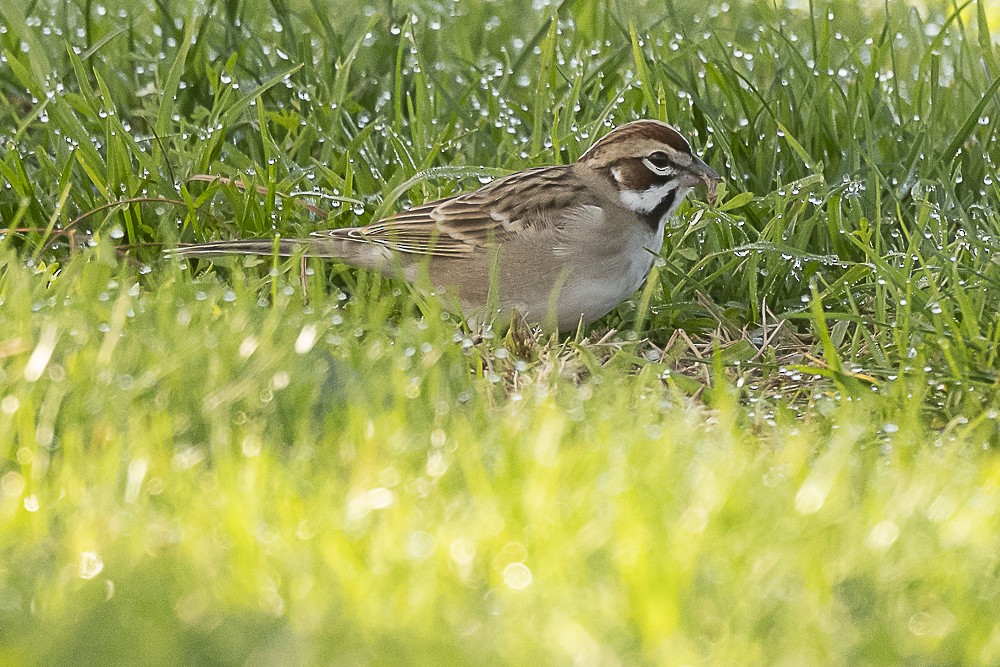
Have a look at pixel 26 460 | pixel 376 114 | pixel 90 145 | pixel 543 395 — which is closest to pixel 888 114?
pixel 376 114

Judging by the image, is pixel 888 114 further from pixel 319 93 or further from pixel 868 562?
pixel 868 562

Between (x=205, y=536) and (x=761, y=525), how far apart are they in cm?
122

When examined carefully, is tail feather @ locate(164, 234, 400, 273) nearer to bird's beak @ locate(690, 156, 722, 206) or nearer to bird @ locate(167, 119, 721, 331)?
bird @ locate(167, 119, 721, 331)

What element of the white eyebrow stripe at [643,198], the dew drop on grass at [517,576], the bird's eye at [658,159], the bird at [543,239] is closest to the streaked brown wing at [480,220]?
the bird at [543,239]

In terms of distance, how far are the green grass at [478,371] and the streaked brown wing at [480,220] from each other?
209mm

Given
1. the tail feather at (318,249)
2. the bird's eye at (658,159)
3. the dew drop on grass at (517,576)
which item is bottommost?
the tail feather at (318,249)

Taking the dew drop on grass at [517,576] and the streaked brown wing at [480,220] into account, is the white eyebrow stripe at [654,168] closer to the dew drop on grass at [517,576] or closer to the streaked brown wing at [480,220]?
the streaked brown wing at [480,220]

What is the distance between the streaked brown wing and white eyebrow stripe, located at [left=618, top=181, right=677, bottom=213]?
0.17 metres

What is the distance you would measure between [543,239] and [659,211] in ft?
1.65

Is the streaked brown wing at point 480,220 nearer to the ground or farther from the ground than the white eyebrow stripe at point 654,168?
nearer to the ground

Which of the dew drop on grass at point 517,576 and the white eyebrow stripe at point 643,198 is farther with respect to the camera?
the white eyebrow stripe at point 643,198

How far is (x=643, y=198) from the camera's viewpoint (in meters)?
5.45

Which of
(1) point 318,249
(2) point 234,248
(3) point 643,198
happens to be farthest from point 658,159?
(2) point 234,248

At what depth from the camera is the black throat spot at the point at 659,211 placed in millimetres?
5438
